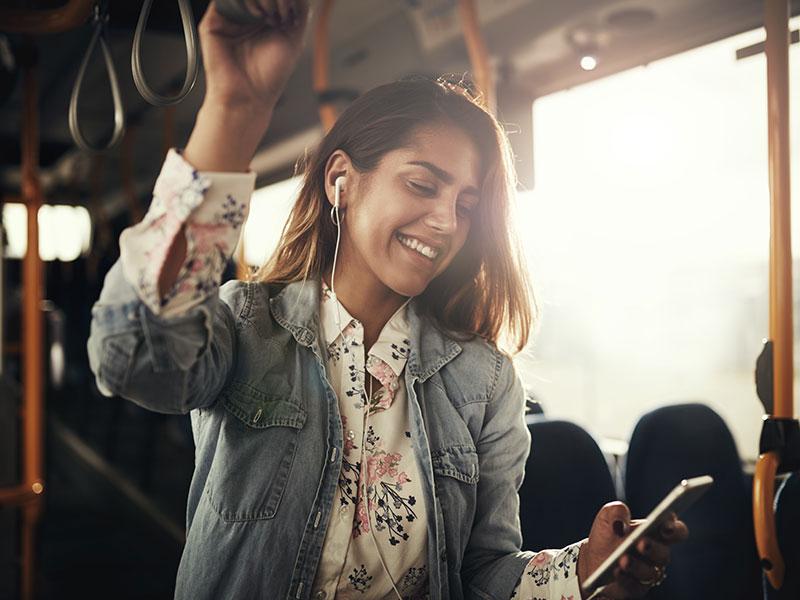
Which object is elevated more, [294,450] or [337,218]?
[337,218]

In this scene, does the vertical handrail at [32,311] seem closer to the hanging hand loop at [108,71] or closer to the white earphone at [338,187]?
the hanging hand loop at [108,71]

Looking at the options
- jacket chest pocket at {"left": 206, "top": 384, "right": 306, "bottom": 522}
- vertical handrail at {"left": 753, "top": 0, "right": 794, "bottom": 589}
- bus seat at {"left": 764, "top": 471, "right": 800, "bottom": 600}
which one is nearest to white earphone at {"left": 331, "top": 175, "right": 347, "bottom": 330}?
jacket chest pocket at {"left": 206, "top": 384, "right": 306, "bottom": 522}

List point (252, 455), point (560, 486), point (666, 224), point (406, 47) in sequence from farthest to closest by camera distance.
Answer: point (406, 47) → point (666, 224) → point (560, 486) → point (252, 455)

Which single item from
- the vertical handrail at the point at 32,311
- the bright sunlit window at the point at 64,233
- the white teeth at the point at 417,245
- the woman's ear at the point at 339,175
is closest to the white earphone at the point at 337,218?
the woman's ear at the point at 339,175

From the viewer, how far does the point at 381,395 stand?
4.55ft

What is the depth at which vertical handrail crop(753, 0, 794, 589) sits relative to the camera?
5.45ft

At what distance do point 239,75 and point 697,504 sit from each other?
6.01ft

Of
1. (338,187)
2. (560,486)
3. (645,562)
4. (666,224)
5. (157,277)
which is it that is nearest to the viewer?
(157,277)

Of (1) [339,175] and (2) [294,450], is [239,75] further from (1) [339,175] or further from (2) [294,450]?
(2) [294,450]

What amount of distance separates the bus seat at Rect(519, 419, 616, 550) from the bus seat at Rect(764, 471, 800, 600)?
38 cm

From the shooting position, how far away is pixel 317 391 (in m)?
1.31

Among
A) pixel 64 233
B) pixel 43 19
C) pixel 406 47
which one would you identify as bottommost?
pixel 43 19

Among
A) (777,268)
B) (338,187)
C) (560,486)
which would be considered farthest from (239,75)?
(560,486)

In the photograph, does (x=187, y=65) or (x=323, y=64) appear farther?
(x=323, y=64)
